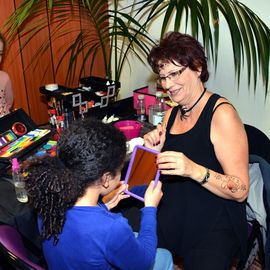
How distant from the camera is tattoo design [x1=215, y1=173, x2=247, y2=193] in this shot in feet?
3.79

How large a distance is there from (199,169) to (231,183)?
12 centimetres

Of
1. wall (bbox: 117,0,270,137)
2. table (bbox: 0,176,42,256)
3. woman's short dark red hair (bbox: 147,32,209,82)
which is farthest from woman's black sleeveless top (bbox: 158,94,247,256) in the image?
wall (bbox: 117,0,270,137)

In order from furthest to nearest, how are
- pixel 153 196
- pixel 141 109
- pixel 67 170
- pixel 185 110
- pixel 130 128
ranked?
pixel 141 109, pixel 130 128, pixel 185 110, pixel 153 196, pixel 67 170

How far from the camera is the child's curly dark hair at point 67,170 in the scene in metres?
0.86

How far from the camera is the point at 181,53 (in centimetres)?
128

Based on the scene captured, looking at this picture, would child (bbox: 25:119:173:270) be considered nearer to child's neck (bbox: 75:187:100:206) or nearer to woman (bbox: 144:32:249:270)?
child's neck (bbox: 75:187:100:206)

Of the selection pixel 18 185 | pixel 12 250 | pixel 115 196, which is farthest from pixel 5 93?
pixel 12 250

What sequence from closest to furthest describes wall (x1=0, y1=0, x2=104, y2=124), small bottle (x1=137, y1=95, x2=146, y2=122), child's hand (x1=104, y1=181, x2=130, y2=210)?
1. child's hand (x1=104, y1=181, x2=130, y2=210)
2. small bottle (x1=137, y1=95, x2=146, y2=122)
3. wall (x1=0, y1=0, x2=104, y2=124)

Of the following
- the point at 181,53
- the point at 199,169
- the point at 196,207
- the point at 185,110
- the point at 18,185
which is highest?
the point at 181,53

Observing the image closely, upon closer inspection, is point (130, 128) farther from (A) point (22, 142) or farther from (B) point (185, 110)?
(A) point (22, 142)

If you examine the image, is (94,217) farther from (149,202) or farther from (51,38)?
(51,38)

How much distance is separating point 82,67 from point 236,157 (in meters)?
2.10

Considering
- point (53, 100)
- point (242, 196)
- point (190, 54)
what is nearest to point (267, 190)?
point (242, 196)

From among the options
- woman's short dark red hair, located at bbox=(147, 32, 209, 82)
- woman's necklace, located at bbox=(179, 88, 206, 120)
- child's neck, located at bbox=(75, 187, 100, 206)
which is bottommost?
child's neck, located at bbox=(75, 187, 100, 206)
